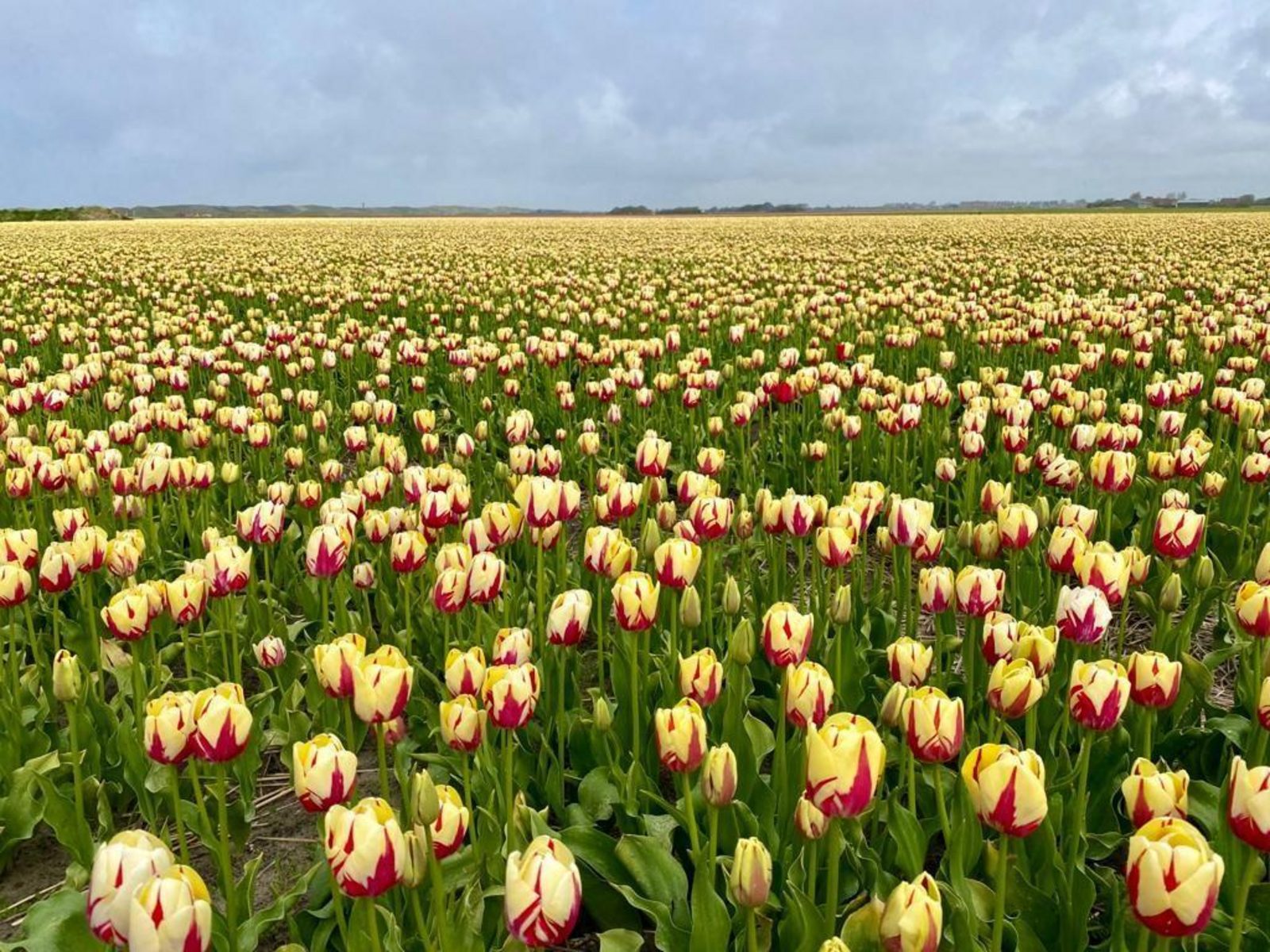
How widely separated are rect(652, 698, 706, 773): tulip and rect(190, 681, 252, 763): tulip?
0.86 metres

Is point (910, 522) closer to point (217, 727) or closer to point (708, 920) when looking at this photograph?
point (708, 920)

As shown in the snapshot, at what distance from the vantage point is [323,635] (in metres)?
3.43

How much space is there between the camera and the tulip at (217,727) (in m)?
1.96

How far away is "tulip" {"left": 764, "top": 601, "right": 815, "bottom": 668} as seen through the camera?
7.47ft

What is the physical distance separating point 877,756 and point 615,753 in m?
1.37

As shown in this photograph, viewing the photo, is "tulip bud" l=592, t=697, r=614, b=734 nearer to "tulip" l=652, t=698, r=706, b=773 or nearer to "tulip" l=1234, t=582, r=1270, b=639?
"tulip" l=652, t=698, r=706, b=773

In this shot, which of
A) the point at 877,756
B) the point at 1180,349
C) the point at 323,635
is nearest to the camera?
the point at 877,756

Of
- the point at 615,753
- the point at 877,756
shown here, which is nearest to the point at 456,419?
the point at 615,753

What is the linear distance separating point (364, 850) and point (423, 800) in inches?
6.2

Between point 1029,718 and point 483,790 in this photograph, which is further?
point 483,790

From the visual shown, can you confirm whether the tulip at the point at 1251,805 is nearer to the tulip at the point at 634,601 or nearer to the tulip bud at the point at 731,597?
the tulip at the point at 634,601

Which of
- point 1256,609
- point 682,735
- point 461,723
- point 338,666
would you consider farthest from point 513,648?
point 1256,609

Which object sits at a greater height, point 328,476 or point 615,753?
point 328,476

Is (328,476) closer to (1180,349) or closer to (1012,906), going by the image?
(1012,906)
